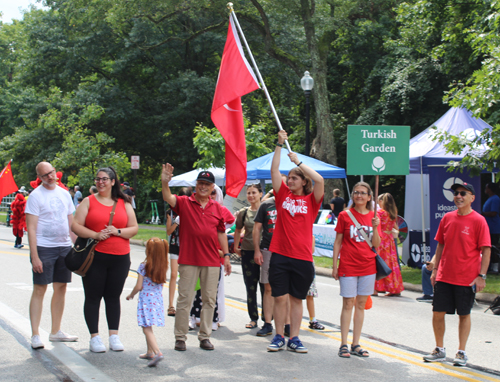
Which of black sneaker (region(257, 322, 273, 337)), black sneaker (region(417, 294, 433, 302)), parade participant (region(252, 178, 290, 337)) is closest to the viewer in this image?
parade participant (region(252, 178, 290, 337))

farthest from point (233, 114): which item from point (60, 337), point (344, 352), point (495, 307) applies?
point (495, 307)

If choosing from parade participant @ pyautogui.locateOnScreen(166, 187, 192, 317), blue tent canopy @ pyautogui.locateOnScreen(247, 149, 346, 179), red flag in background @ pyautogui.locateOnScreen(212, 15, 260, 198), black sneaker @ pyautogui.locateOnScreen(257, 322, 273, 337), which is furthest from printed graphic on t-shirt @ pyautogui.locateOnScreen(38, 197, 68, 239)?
blue tent canopy @ pyautogui.locateOnScreen(247, 149, 346, 179)

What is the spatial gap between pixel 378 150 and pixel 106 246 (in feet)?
15.6

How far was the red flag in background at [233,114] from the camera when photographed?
6.92m

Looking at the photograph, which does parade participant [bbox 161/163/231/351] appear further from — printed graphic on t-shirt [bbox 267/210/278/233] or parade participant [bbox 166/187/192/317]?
parade participant [bbox 166/187/192/317]

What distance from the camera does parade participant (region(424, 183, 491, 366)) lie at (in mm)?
5805

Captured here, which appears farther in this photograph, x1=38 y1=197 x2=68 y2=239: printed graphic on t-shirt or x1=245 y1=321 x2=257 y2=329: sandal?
x1=245 y1=321 x2=257 y2=329: sandal

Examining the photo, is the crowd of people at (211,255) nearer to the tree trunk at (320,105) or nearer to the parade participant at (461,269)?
the parade participant at (461,269)

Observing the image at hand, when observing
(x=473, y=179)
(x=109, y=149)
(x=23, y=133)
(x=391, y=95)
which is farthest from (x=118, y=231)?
(x=23, y=133)

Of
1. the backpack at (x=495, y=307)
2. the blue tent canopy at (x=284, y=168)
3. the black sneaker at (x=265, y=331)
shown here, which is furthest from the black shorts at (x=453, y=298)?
the blue tent canopy at (x=284, y=168)

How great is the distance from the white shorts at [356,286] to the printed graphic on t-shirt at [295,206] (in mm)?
839

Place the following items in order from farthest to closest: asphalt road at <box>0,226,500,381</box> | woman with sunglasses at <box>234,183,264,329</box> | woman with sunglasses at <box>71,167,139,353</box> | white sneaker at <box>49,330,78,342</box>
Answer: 1. woman with sunglasses at <box>234,183,264,329</box>
2. white sneaker at <box>49,330,78,342</box>
3. woman with sunglasses at <box>71,167,139,353</box>
4. asphalt road at <box>0,226,500,381</box>

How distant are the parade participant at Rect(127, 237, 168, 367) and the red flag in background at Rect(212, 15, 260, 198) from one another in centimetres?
138

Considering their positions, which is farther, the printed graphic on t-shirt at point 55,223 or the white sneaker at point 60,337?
the white sneaker at point 60,337
